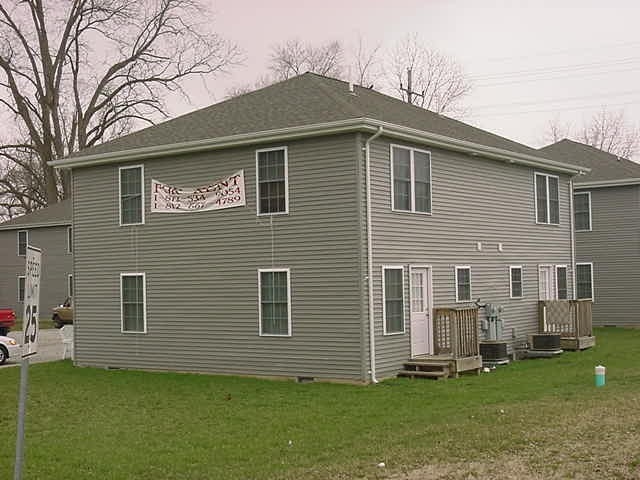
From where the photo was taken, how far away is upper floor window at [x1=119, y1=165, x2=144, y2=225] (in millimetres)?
20136

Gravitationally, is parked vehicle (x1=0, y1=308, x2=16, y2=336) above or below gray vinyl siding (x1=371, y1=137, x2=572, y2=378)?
below

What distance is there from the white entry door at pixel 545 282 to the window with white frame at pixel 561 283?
1.16 ft

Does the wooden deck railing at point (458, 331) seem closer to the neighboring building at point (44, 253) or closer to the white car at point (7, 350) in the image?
the white car at point (7, 350)

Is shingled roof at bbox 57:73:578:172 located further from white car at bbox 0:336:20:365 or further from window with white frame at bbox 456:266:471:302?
white car at bbox 0:336:20:365

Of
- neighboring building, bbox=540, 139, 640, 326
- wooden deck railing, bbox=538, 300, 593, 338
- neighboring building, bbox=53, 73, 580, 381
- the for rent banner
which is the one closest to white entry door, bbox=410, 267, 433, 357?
neighboring building, bbox=53, 73, 580, 381

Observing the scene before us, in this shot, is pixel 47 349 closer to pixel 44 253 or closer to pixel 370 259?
pixel 370 259

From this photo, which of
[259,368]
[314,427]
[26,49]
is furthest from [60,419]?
[26,49]

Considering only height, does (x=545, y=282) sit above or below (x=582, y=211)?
below

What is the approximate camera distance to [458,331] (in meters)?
18.0

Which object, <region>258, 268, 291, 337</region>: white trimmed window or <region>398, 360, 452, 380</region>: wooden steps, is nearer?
<region>398, 360, 452, 380</region>: wooden steps

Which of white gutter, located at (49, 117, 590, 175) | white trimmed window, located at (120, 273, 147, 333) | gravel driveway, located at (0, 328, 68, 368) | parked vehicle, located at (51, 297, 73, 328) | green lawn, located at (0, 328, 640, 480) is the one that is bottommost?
green lawn, located at (0, 328, 640, 480)

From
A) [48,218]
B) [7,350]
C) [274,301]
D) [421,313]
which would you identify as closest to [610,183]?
[421,313]

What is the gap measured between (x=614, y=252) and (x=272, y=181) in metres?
16.4

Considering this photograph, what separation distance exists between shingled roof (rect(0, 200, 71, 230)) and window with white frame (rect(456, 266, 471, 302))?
2557cm
